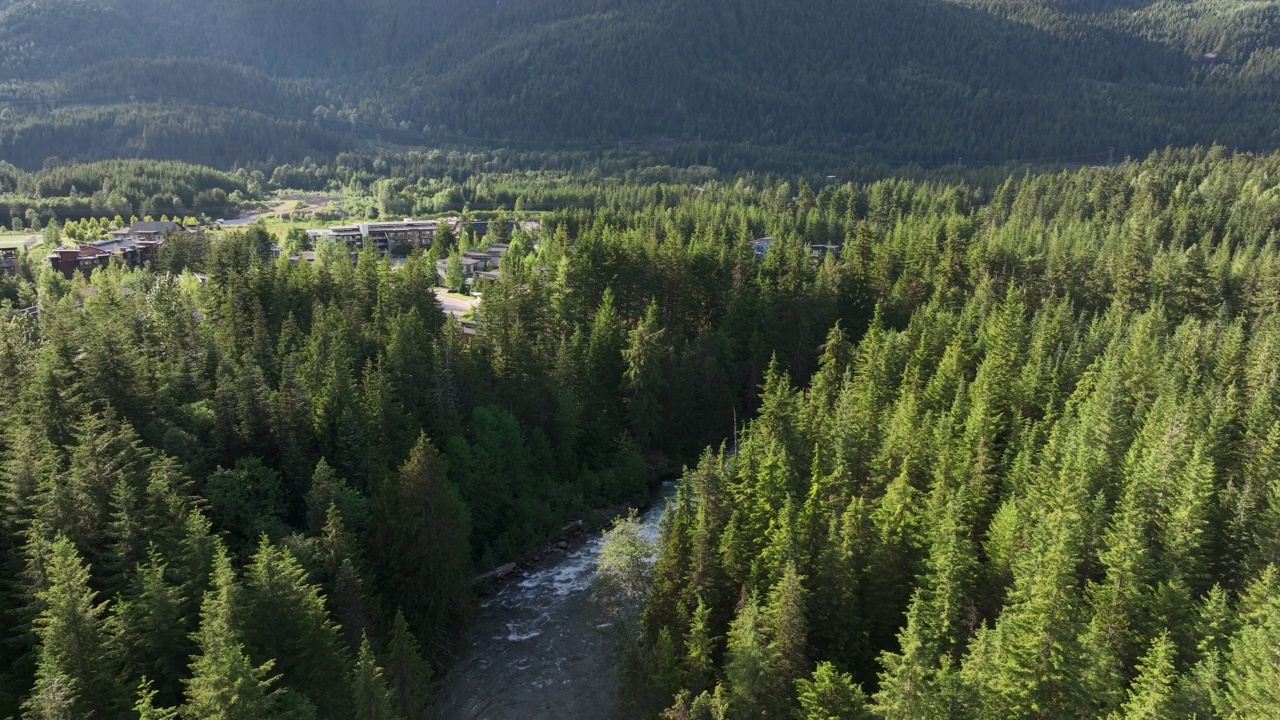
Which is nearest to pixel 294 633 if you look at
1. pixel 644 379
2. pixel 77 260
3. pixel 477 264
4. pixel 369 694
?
pixel 369 694

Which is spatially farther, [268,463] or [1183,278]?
[1183,278]

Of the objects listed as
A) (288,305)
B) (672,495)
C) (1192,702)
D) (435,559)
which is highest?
(288,305)

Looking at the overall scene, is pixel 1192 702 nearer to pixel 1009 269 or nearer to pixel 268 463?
pixel 268 463

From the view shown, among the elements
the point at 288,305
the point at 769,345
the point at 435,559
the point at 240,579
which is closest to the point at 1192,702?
the point at 435,559

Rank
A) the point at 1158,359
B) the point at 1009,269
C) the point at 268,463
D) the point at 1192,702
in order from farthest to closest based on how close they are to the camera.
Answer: the point at 1009,269 → the point at 1158,359 → the point at 268,463 → the point at 1192,702

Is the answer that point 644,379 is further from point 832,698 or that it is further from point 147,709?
point 147,709
